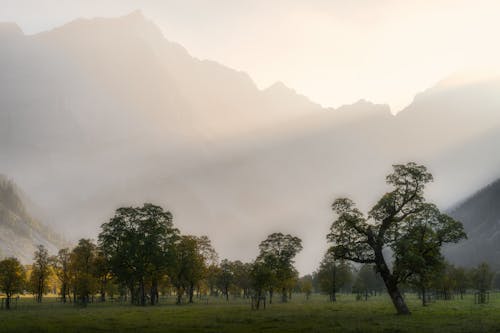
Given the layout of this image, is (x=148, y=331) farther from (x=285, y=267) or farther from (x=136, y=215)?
(x=285, y=267)

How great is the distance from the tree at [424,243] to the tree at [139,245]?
199 ft

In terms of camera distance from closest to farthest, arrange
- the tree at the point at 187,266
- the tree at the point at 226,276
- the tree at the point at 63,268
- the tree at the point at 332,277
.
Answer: the tree at the point at 187,266 < the tree at the point at 63,268 < the tree at the point at 332,277 < the tree at the point at 226,276

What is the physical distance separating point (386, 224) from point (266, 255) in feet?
186

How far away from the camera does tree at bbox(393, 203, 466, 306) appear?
4969 centimetres

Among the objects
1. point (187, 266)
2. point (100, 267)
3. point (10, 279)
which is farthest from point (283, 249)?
point (10, 279)

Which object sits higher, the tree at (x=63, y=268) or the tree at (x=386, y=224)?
the tree at (x=386, y=224)

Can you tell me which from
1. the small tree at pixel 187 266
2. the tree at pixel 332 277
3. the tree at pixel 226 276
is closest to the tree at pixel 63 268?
the small tree at pixel 187 266

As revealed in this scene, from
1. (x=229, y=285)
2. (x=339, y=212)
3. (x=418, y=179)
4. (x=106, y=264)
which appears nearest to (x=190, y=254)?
(x=106, y=264)

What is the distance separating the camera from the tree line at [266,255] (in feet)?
169

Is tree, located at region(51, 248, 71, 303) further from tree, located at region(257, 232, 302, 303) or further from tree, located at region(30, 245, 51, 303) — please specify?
tree, located at region(257, 232, 302, 303)

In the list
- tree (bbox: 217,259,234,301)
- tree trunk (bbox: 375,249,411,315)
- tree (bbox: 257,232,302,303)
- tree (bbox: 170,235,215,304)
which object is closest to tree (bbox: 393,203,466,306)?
tree trunk (bbox: 375,249,411,315)

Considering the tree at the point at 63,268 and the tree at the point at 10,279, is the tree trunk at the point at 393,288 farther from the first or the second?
the tree at the point at 63,268

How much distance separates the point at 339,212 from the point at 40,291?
98.8m

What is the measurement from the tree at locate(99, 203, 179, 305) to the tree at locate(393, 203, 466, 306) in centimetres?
6073
